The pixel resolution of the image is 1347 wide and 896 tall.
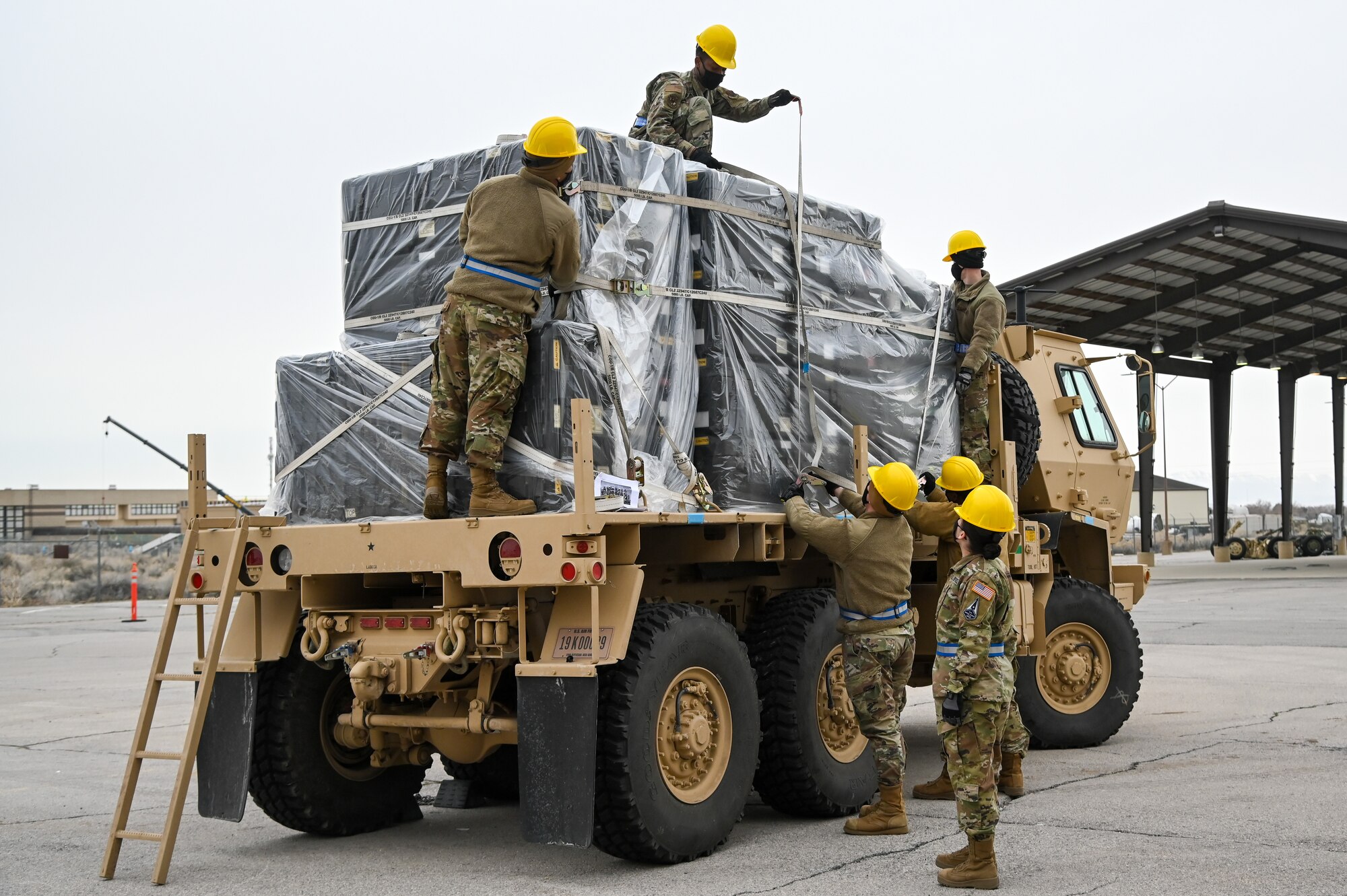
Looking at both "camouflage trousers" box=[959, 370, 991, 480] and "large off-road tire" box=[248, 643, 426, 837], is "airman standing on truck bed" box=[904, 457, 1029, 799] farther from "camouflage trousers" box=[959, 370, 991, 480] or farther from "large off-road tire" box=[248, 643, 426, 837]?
"large off-road tire" box=[248, 643, 426, 837]

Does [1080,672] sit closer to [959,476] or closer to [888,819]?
[959,476]

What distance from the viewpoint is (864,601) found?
23.6ft

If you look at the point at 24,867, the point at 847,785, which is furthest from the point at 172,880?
the point at 847,785

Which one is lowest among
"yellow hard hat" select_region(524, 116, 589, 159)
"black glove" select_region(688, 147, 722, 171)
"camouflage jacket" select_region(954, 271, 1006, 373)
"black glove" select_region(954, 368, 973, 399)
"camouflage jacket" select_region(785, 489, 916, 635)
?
"camouflage jacket" select_region(785, 489, 916, 635)

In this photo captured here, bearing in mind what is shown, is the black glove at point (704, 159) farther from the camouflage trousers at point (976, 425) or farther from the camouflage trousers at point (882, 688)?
the camouflage trousers at point (882, 688)

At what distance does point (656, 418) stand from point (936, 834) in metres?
2.55

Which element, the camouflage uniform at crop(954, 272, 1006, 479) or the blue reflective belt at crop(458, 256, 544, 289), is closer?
the blue reflective belt at crop(458, 256, 544, 289)

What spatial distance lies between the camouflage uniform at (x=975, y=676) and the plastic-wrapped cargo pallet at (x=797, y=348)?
1.49m

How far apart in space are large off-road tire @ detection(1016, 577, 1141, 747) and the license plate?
15.1 feet

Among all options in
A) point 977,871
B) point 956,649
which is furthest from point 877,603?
point 977,871

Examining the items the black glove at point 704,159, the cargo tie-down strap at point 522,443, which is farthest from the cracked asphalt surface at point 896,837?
the black glove at point 704,159

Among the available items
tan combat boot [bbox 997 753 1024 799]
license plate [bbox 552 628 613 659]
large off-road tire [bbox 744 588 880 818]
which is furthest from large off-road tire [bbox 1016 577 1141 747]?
license plate [bbox 552 628 613 659]

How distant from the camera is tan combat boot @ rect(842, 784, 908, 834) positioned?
698 centimetres

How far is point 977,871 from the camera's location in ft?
18.8
